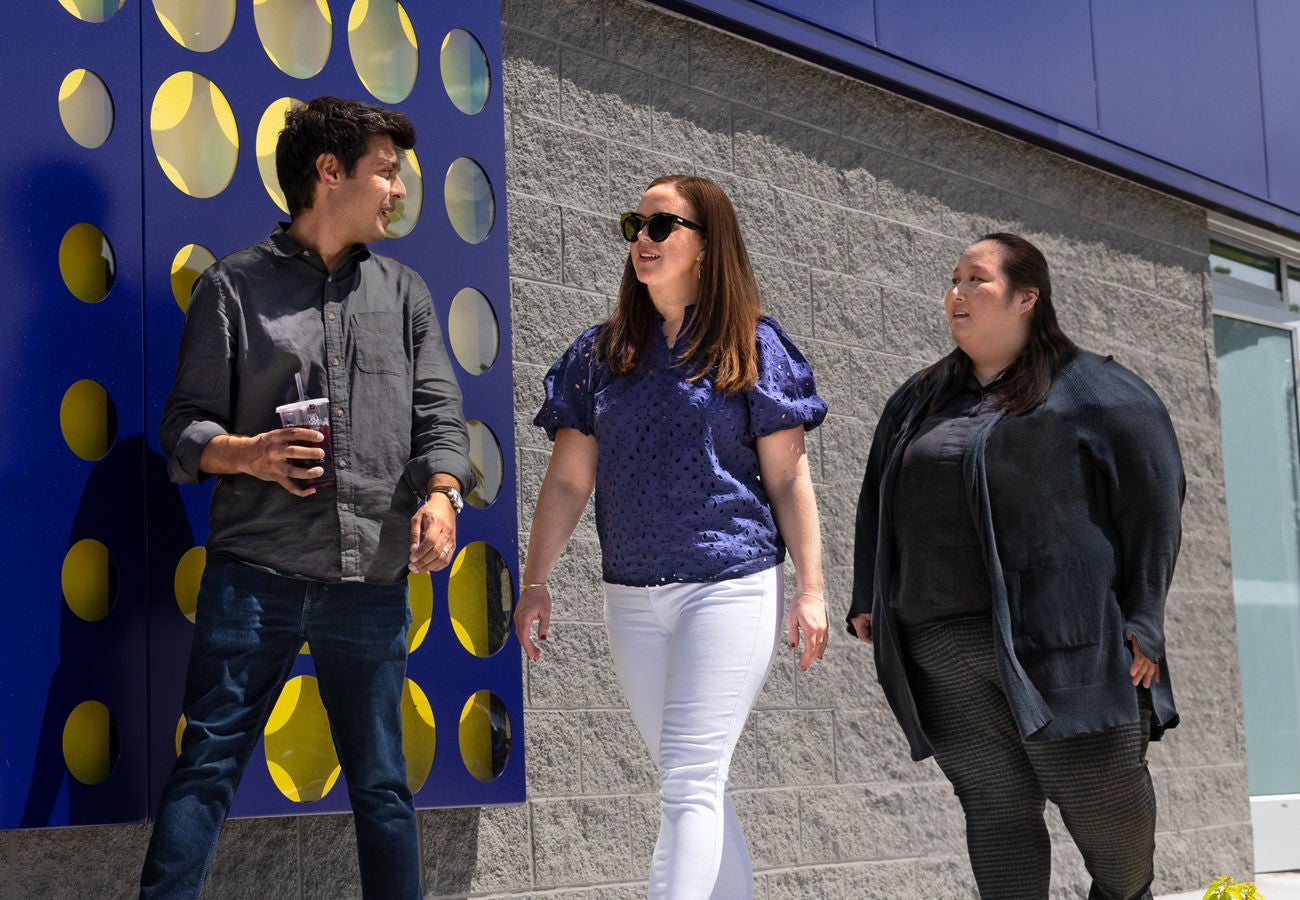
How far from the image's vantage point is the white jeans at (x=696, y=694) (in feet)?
10.6

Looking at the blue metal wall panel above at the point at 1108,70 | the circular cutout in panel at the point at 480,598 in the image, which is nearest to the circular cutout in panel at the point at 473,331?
the circular cutout in panel at the point at 480,598

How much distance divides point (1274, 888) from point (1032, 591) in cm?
432

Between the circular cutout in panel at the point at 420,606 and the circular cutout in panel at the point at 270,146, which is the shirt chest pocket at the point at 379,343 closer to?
the circular cutout in panel at the point at 270,146

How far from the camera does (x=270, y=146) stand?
4039 mm

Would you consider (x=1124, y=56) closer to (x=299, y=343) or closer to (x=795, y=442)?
(x=795, y=442)

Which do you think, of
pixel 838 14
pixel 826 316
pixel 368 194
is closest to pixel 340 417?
pixel 368 194

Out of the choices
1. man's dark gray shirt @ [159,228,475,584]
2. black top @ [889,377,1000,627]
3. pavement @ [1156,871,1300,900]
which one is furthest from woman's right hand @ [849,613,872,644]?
pavement @ [1156,871,1300,900]

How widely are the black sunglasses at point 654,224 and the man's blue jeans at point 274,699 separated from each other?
3.36ft

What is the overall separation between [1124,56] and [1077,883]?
3.84m

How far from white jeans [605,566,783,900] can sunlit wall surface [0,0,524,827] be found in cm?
86

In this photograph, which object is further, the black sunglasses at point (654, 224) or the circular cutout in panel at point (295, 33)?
the circular cutout in panel at point (295, 33)

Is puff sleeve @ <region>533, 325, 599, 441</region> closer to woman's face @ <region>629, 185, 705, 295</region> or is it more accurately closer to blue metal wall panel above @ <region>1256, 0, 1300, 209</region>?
woman's face @ <region>629, 185, 705, 295</region>

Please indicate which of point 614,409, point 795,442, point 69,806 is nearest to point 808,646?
point 795,442

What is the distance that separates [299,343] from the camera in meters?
3.32
